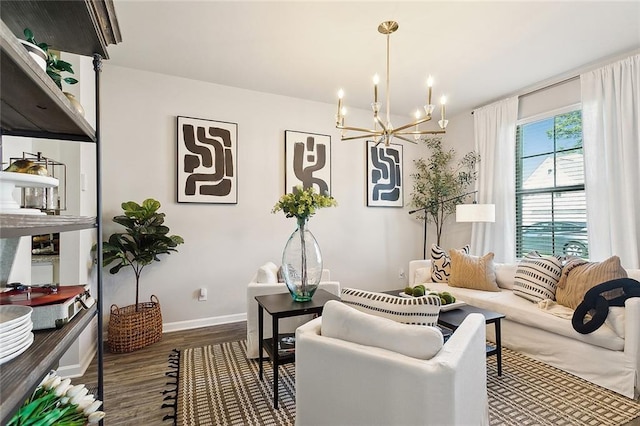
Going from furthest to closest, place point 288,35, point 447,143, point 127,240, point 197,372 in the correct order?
point 447,143
point 127,240
point 288,35
point 197,372

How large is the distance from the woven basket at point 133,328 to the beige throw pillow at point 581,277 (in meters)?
3.66

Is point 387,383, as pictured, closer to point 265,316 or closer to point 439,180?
point 265,316

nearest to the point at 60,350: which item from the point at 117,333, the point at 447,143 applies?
the point at 117,333

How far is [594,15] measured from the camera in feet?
7.96

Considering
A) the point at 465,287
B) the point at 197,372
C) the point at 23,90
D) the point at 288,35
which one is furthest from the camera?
the point at 465,287

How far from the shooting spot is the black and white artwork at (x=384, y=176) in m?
4.59

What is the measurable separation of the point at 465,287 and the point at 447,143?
8.21 feet

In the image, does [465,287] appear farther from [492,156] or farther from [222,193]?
[222,193]

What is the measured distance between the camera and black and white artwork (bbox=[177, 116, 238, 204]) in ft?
11.4

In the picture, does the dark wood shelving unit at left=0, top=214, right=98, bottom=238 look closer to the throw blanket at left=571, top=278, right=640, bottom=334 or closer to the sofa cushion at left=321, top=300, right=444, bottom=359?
the sofa cushion at left=321, top=300, right=444, bottom=359

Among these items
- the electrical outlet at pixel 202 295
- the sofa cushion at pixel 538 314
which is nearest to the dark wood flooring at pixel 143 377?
the electrical outlet at pixel 202 295

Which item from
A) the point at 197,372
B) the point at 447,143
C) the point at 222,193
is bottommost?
the point at 197,372

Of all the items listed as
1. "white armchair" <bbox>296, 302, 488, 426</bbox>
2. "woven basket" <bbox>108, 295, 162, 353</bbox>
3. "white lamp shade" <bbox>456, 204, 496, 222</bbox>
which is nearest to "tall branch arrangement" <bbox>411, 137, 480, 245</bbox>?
"white lamp shade" <bbox>456, 204, 496, 222</bbox>

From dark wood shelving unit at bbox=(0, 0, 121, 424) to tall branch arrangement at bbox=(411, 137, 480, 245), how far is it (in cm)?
423
